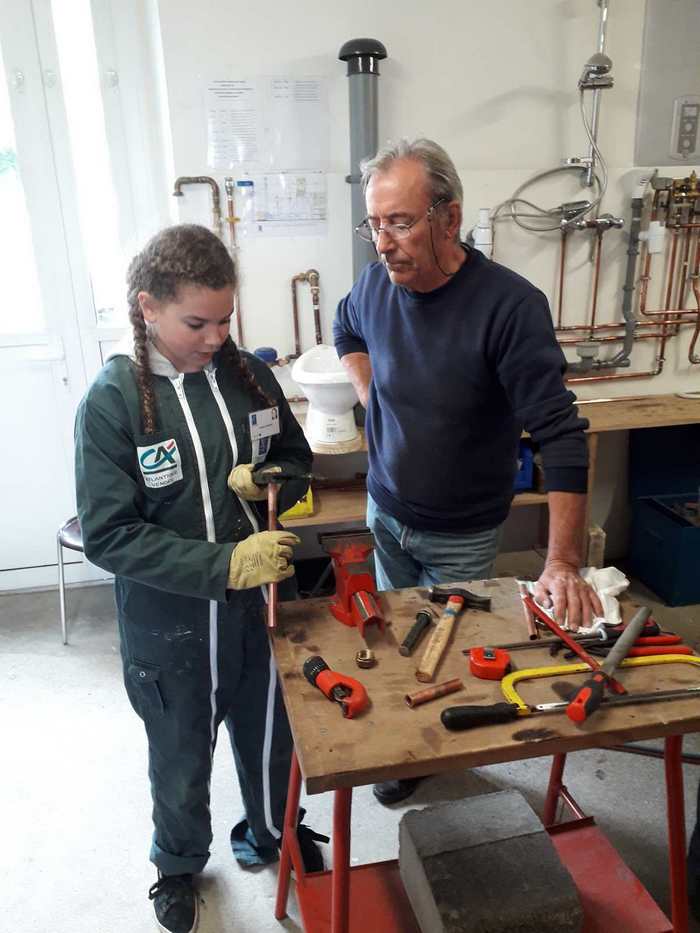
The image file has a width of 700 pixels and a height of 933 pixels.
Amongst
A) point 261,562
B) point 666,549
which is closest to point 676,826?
point 261,562

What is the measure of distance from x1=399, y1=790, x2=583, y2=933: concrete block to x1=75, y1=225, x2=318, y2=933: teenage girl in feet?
1.26

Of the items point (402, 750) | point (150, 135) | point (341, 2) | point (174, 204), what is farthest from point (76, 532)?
point (341, 2)

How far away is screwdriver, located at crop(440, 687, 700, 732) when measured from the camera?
0.95m

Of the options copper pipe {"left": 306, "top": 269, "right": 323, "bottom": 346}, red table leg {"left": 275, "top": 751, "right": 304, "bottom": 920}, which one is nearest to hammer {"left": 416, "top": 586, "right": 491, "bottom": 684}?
red table leg {"left": 275, "top": 751, "right": 304, "bottom": 920}

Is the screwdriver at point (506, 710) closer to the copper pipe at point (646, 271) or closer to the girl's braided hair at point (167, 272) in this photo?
the girl's braided hair at point (167, 272)

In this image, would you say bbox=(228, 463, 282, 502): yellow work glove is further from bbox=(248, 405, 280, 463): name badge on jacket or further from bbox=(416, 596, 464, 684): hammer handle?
bbox=(416, 596, 464, 684): hammer handle

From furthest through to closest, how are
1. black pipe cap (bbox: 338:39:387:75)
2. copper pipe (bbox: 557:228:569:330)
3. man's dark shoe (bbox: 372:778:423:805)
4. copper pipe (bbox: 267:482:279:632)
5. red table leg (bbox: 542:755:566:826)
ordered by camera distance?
copper pipe (bbox: 557:228:569:330)
black pipe cap (bbox: 338:39:387:75)
man's dark shoe (bbox: 372:778:423:805)
red table leg (bbox: 542:755:566:826)
copper pipe (bbox: 267:482:279:632)

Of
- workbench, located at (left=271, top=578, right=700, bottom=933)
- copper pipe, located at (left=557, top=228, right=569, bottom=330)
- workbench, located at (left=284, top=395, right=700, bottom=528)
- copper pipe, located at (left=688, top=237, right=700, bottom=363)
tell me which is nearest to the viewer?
workbench, located at (left=271, top=578, right=700, bottom=933)

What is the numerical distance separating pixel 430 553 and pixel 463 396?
37cm

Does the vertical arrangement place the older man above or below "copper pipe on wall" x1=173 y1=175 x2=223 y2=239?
below

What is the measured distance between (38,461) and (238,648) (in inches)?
72.3

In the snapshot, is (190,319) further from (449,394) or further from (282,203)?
(282,203)

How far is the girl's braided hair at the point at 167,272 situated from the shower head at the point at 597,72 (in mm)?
1811

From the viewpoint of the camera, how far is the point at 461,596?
1271mm
